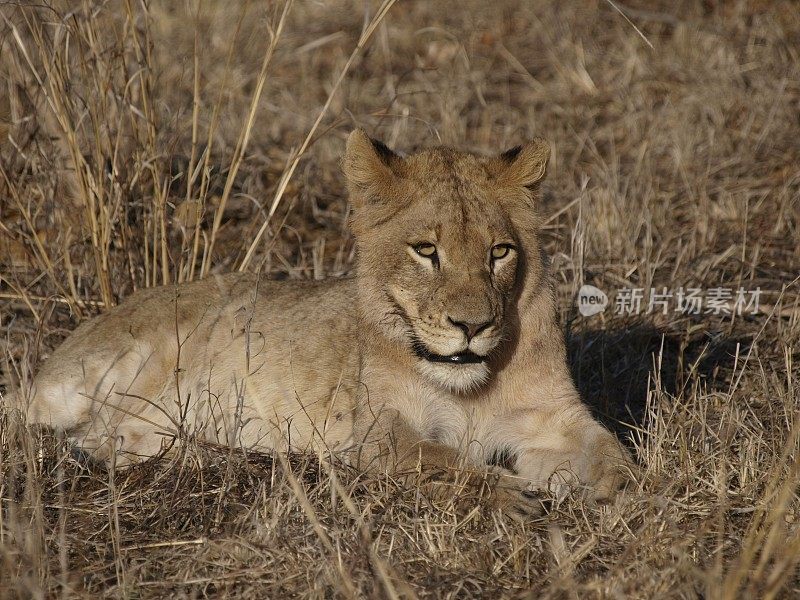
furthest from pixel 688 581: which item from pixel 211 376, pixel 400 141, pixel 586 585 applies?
pixel 400 141

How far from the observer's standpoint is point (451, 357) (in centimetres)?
372

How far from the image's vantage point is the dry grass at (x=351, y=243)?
3.16 meters

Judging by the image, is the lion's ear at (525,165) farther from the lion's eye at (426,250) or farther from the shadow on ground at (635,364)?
the shadow on ground at (635,364)

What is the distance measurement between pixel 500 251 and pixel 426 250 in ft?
0.85

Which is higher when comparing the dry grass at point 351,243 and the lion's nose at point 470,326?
the lion's nose at point 470,326

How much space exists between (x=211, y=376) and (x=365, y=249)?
1107 mm

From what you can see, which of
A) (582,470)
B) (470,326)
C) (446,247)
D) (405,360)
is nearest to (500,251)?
(446,247)

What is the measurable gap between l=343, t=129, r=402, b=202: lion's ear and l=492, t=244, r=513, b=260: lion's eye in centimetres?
→ 47

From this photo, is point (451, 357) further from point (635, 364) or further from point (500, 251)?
point (635, 364)

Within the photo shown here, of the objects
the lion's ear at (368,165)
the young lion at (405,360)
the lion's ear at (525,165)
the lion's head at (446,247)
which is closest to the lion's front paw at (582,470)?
the young lion at (405,360)

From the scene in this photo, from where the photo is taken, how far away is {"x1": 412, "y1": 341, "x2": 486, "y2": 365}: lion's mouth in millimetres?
3706

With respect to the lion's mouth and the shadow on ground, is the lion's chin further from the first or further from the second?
the shadow on ground

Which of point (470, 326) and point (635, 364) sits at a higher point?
point (470, 326)

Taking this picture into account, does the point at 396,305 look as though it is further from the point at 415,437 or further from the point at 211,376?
the point at 211,376
